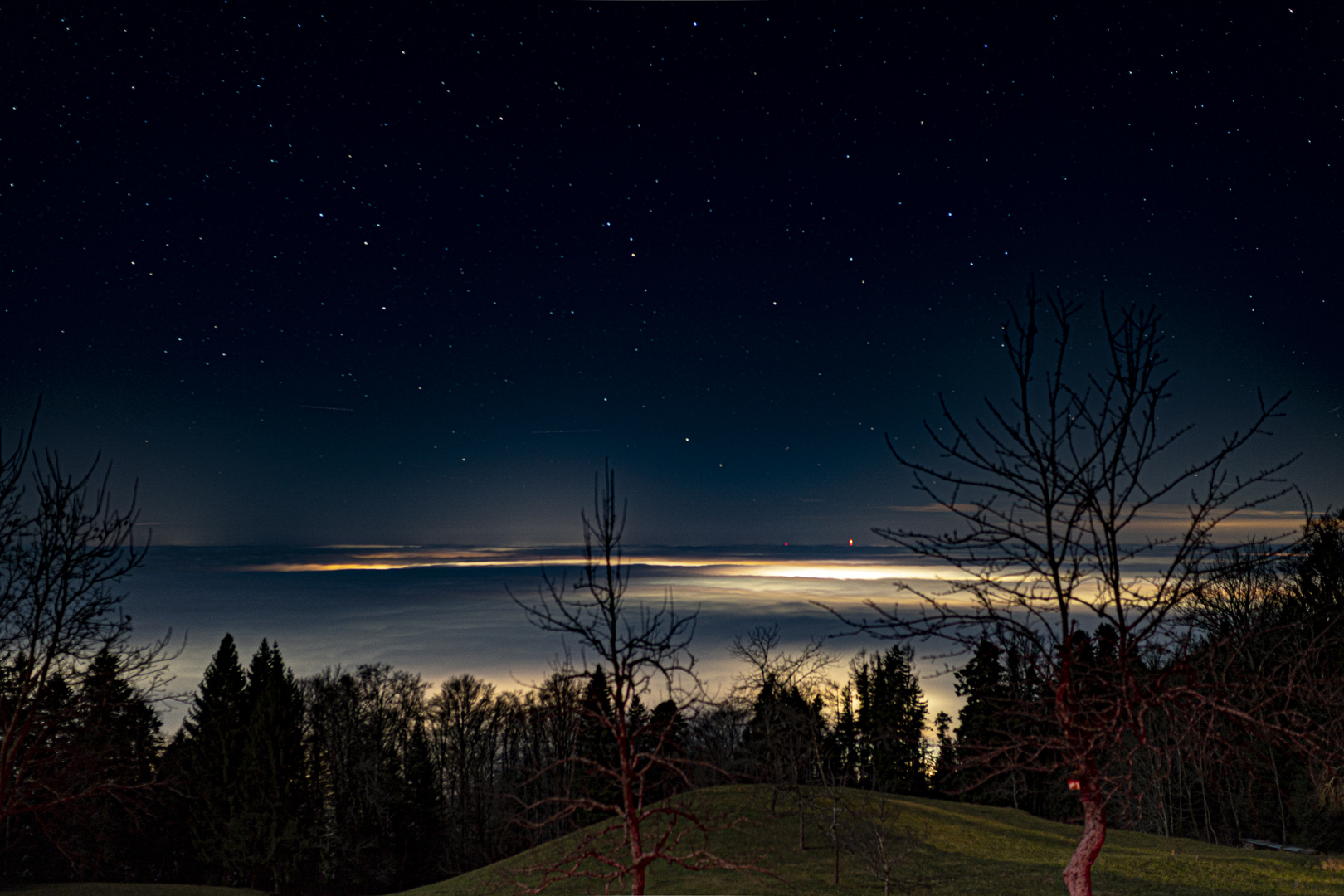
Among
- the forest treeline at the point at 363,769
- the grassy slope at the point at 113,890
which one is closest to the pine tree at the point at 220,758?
the forest treeline at the point at 363,769

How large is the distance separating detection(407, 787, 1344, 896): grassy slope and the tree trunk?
1345 cm

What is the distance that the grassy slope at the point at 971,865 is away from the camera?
2303 centimetres

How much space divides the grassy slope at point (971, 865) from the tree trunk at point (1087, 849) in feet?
44.1

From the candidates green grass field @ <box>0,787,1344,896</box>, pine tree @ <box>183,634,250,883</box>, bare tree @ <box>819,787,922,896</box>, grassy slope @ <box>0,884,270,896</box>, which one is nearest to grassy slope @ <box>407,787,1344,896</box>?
green grass field @ <box>0,787,1344,896</box>

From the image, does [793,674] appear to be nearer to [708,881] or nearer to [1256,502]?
[708,881]

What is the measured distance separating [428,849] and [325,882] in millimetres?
6978

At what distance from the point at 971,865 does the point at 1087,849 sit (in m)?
25.8

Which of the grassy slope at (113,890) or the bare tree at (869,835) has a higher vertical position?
the bare tree at (869,835)

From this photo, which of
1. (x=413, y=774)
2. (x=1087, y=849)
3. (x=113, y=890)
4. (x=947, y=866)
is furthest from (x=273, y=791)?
(x=1087, y=849)

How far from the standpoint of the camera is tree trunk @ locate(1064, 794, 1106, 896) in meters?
6.38

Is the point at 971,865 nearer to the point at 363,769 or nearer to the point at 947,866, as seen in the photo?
the point at 947,866

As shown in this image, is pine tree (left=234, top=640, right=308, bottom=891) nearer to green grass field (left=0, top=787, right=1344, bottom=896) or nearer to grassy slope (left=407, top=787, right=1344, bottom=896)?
green grass field (left=0, top=787, right=1344, bottom=896)

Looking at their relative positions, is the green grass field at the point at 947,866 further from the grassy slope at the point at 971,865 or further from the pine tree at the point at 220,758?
the pine tree at the point at 220,758

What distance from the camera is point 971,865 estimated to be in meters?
27.4
